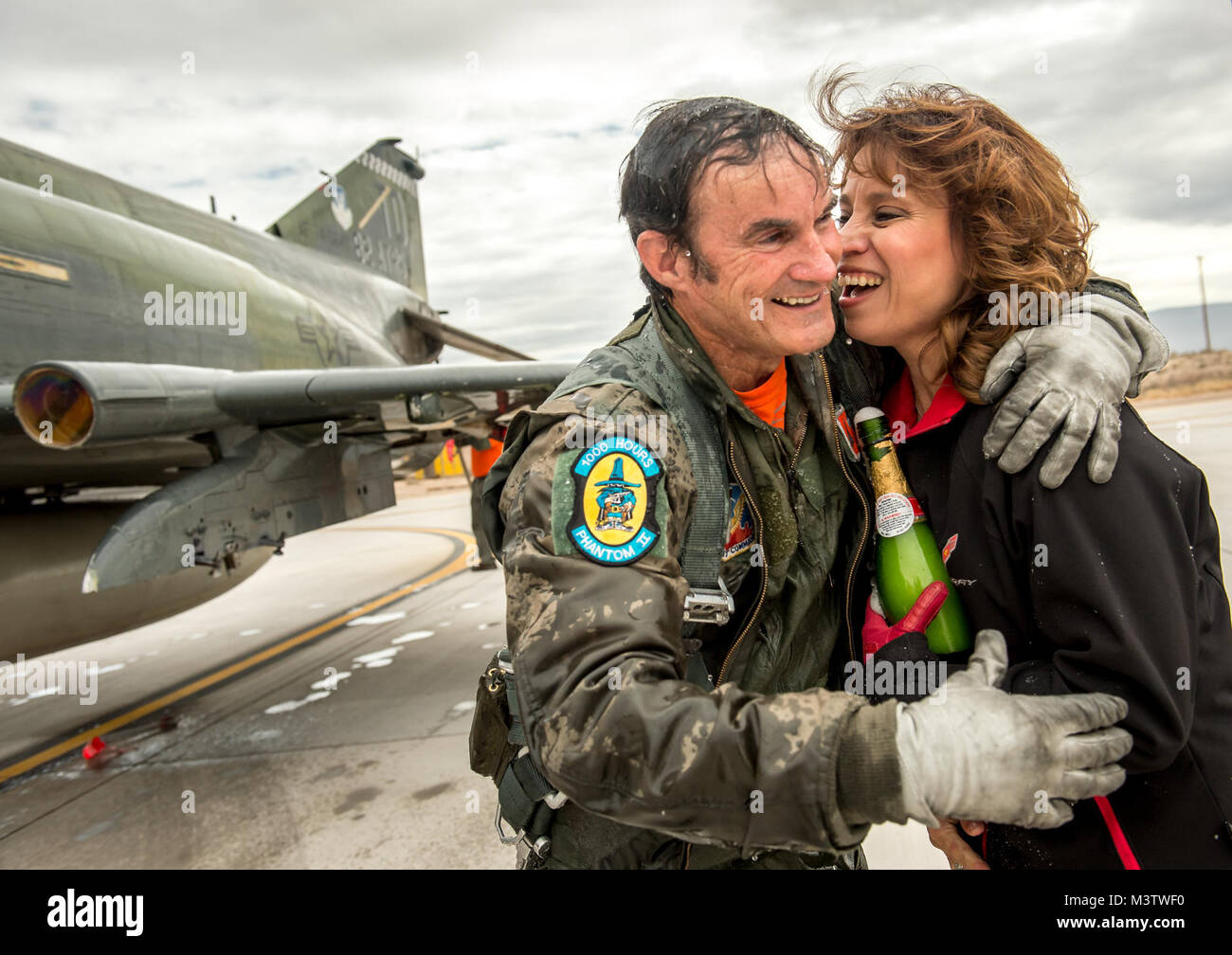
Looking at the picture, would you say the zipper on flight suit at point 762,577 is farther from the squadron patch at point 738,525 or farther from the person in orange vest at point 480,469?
the person in orange vest at point 480,469

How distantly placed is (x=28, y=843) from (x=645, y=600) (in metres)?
4.17

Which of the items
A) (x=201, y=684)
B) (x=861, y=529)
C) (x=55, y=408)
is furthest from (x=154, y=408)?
(x=861, y=529)

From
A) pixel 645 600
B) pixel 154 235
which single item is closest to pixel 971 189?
pixel 645 600

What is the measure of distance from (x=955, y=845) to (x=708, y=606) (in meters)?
0.86

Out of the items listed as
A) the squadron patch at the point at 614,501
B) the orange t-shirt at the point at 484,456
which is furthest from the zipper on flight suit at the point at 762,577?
the orange t-shirt at the point at 484,456

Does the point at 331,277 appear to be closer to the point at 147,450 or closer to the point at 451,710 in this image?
the point at 147,450

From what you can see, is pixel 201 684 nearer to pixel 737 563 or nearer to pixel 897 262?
pixel 737 563

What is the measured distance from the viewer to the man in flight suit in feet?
3.66

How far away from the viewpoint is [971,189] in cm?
168

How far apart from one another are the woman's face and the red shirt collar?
5.8 inches

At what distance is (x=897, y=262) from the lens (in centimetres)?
176

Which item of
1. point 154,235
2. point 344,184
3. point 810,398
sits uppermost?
point 344,184

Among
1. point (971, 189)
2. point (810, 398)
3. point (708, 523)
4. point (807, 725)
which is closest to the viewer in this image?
point (807, 725)

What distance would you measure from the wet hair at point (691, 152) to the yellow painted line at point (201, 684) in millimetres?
5260
